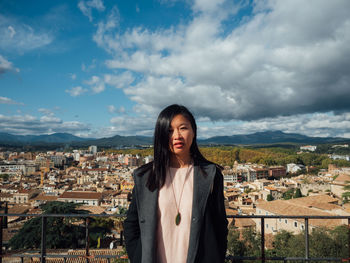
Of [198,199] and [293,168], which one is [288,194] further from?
[198,199]

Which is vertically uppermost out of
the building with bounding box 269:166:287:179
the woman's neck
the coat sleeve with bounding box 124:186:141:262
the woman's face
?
the woman's face

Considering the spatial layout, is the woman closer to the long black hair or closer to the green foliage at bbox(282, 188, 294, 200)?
the long black hair

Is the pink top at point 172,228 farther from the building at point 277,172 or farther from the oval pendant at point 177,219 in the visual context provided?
the building at point 277,172

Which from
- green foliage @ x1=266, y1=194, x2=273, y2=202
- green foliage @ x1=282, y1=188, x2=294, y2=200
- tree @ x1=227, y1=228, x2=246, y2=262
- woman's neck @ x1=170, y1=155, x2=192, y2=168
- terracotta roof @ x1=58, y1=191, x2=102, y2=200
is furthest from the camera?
terracotta roof @ x1=58, y1=191, x2=102, y2=200

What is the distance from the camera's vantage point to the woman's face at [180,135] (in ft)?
3.96

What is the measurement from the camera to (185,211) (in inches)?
46.1

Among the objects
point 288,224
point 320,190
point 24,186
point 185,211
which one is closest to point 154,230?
point 185,211

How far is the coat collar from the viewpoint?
3.68 feet

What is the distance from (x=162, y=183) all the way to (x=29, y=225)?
972cm

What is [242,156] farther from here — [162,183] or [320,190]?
[162,183]

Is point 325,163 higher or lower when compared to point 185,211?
lower

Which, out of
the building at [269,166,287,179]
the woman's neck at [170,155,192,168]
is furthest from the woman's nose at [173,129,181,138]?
the building at [269,166,287,179]

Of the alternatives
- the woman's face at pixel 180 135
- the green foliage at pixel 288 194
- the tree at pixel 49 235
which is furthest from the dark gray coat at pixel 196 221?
the green foliage at pixel 288 194

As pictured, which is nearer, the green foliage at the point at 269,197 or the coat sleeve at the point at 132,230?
the coat sleeve at the point at 132,230
